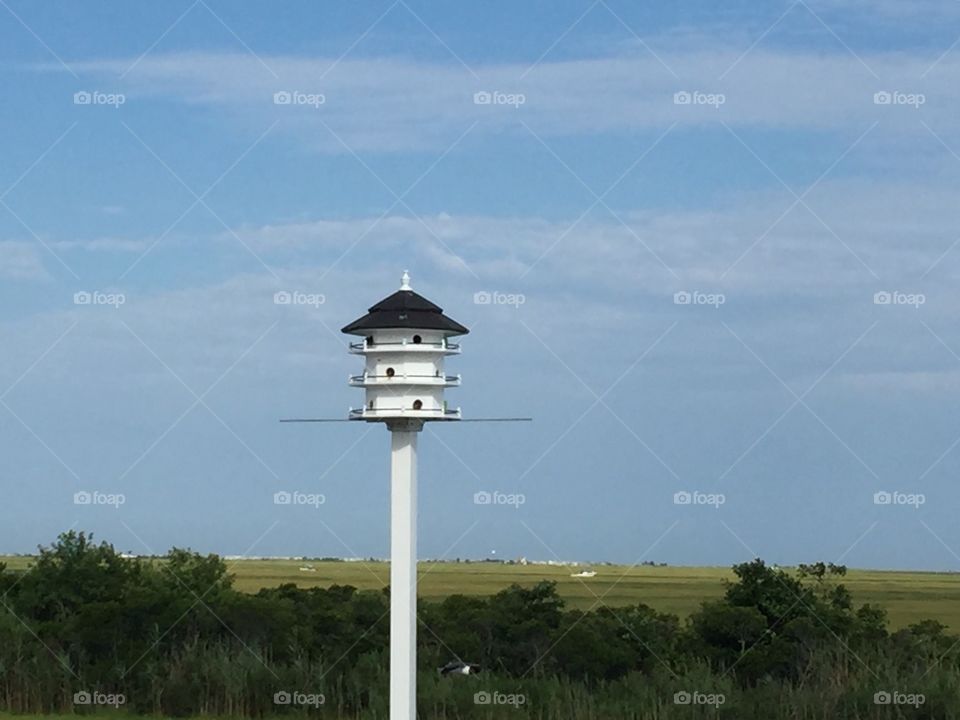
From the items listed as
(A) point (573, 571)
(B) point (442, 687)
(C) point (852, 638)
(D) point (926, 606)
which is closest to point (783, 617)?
(C) point (852, 638)

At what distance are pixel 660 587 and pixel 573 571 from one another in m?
2.72

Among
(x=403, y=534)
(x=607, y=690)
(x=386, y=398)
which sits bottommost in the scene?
(x=607, y=690)

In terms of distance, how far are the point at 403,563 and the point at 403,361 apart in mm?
2246

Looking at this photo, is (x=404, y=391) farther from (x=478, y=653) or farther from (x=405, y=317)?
(x=478, y=653)

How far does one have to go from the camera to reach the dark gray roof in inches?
732

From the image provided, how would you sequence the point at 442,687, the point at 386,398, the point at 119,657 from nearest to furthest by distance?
the point at 386,398 < the point at 442,687 < the point at 119,657

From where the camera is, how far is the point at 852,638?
1007 inches

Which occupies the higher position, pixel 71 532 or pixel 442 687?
pixel 71 532

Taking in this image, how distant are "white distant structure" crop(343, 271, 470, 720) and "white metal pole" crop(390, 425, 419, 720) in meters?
0.01

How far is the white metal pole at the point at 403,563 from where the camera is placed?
18.6m

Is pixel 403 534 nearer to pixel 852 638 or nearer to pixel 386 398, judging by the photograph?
pixel 386 398

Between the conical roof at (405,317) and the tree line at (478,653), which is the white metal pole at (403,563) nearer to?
the conical roof at (405,317)

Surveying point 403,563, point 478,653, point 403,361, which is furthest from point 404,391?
point 478,653

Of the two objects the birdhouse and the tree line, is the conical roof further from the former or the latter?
the tree line
